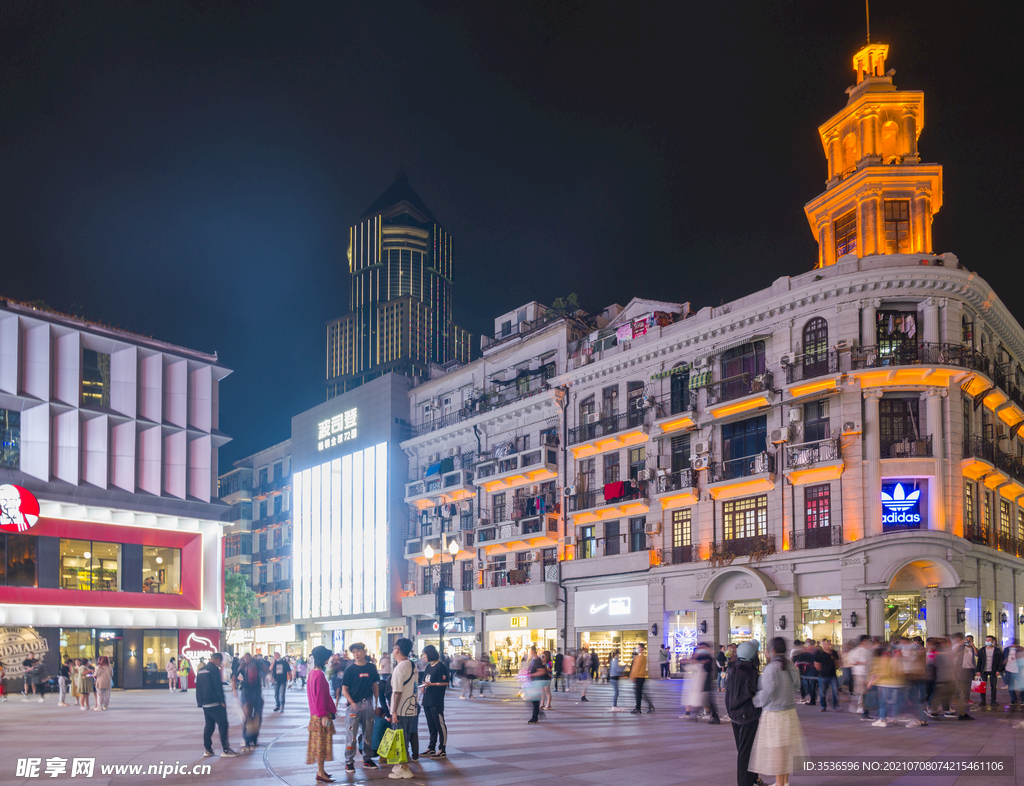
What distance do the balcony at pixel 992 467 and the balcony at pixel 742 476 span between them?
697cm

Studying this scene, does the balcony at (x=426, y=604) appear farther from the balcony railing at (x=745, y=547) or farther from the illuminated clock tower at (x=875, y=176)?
the illuminated clock tower at (x=875, y=176)

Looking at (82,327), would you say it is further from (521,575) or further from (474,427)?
(521,575)

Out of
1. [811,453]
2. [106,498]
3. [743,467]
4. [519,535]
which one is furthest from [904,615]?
[106,498]

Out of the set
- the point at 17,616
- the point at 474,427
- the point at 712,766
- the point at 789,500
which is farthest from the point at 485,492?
the point at 712,766

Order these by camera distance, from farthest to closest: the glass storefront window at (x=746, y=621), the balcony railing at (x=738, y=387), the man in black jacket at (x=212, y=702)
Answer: the glass storefront window at (x=746, y=621), the balcony railing at (x=738, y=387), the man in black jacket at (x=212, y=702)

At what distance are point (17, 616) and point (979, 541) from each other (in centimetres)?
3911

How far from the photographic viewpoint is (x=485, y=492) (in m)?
51.8

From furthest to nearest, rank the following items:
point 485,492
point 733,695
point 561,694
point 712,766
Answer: point 485,492 → point 561,694 → point 712,766 → point 733,695

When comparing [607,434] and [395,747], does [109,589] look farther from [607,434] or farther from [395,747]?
[395,747]

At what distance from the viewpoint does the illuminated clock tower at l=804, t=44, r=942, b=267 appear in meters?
38.6

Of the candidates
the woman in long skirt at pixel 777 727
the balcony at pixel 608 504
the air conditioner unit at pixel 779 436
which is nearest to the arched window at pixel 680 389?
the balcony at pixel 608 504

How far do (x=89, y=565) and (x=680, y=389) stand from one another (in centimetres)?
2834

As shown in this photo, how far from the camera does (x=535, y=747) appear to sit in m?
15.5

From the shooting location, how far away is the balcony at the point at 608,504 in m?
42.2
